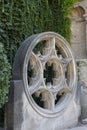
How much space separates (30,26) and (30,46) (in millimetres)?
1566

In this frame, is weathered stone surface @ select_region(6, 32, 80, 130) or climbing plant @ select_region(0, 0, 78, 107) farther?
climbing plant @ select_region(0, 0, 78, 107)

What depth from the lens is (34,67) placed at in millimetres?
4902

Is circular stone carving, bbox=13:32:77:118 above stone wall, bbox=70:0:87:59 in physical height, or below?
below

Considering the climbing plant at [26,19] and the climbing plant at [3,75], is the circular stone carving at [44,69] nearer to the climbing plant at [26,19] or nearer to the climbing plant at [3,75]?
the climbing plant at [3,75]

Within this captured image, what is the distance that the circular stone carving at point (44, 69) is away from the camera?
4.69 metres

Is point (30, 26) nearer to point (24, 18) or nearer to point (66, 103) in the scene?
point (24, 18)

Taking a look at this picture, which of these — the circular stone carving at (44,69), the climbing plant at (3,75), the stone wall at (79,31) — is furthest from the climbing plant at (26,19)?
the stone wall at (79,31)

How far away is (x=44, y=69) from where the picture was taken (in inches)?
204

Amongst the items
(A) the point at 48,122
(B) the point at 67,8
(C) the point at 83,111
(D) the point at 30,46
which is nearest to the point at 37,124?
(A) the point at 48,122

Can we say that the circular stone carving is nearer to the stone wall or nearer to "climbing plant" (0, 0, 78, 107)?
"climbing plant" (0, 0, 78, 107)

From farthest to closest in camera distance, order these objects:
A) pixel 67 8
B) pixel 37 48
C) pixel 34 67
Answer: pixel 67 8 → pixel 37 48 → pixel 34 67

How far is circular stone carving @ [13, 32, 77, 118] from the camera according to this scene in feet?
15.4

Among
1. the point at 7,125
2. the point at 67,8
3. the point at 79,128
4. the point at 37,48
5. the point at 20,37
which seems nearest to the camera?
the point at 7,125

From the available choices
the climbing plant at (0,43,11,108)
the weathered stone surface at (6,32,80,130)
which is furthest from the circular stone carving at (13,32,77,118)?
the climbing plant at (0,43,11,108)
